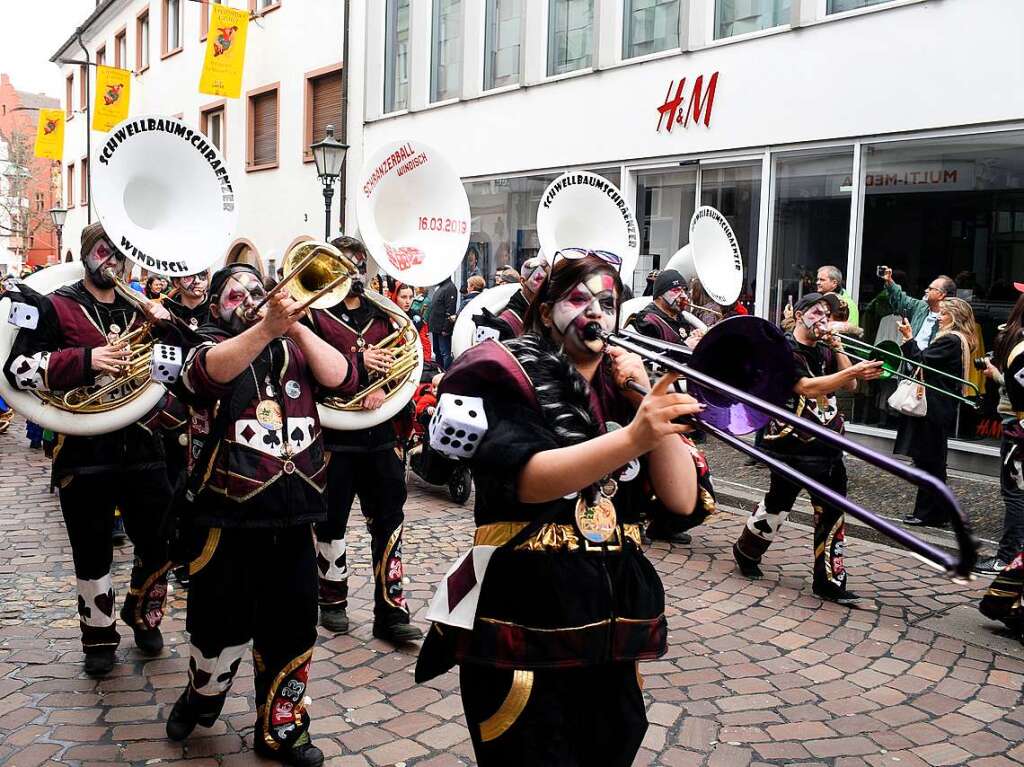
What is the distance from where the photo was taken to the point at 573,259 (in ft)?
8.57

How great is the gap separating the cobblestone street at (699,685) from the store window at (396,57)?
12.9m

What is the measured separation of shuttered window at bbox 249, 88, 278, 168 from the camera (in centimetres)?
2139

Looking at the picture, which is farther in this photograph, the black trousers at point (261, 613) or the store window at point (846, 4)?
the store window at point (846, 4)

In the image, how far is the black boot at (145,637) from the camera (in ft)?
15.2

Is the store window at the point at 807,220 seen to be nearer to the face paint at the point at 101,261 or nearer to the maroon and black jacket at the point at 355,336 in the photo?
the maroon and black jacket at the point at 355,336

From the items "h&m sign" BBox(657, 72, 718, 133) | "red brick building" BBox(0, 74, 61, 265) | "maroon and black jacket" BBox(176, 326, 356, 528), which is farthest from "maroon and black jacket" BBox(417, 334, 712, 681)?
"red brick building" BBox(0, 74, 61, 265)

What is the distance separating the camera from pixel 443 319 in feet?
43.6

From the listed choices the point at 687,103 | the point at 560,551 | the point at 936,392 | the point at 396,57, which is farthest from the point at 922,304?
the point at 396,57

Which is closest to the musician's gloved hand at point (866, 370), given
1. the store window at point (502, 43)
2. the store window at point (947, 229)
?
the store window at point (947, 229)

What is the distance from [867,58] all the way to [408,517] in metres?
6.81

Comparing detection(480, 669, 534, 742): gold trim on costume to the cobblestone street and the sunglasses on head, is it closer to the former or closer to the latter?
the sunglasses on head

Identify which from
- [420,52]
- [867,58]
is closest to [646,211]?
[867,58]

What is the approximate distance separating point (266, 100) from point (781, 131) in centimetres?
1400

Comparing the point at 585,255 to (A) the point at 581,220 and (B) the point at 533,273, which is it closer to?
(B) the point at 533,273
